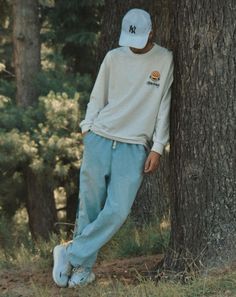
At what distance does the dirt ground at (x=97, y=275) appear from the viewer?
4859mm

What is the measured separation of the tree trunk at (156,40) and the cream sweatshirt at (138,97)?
2588 millimetres

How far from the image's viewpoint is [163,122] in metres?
4.45

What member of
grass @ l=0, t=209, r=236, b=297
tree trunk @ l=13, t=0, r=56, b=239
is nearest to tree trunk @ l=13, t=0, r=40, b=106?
tree trunk @ l=13, t=0, r=56, b=239

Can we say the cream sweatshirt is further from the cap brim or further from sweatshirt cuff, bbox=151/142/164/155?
the cap brim

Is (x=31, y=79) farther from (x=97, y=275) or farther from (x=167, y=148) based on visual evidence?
(x=97, y=275)

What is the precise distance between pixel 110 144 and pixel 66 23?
8046 millimetres

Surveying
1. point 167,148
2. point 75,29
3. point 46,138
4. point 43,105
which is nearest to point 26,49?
point 75,29

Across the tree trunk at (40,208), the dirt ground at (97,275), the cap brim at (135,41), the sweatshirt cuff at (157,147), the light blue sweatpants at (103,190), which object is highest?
the cap brim at (135,41)

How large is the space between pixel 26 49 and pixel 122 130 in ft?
24.6

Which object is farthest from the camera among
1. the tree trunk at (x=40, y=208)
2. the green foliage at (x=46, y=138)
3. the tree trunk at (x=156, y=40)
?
the tree trunk at (x=40, y=208)

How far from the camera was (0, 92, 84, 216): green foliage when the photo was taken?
9601 millimetres

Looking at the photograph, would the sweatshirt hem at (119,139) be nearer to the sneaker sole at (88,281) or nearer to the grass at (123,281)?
the grass at (123,281)

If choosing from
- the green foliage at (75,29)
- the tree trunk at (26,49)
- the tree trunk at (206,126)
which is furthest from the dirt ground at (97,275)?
the green foliage at (75,29)

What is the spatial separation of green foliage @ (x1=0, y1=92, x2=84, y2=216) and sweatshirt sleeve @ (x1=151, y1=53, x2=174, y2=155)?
5.15m
